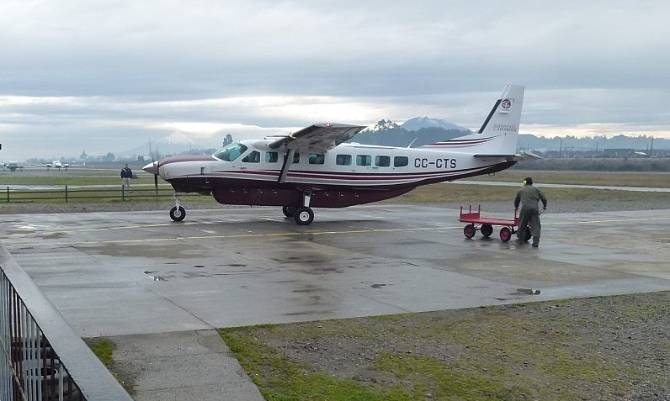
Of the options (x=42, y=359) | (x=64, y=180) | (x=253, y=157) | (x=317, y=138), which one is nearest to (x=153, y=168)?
(x=253, y=157)

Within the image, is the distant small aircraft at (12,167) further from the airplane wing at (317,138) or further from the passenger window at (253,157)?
the airplane wing at (317,138)

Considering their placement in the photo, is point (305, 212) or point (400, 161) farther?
point (400, 161)

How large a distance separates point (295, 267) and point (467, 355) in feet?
21.3

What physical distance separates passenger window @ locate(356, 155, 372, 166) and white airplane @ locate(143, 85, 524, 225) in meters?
0.04

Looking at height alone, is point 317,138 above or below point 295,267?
above

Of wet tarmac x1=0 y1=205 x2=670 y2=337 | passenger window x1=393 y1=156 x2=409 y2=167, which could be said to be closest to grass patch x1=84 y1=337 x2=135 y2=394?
wet tarmac x1=0 y1=205 x2=670 y2=337

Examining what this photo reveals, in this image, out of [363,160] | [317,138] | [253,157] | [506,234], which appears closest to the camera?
[506,234]

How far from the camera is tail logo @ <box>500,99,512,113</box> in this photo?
1026 inches

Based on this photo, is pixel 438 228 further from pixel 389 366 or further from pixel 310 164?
pixel 389 366

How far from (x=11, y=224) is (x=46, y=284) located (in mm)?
11966

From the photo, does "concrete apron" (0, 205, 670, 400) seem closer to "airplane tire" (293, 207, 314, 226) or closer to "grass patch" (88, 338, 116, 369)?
"grass patch" (88, 338, 116, 369)

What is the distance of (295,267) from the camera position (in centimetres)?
1372

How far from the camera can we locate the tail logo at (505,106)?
85.5ft

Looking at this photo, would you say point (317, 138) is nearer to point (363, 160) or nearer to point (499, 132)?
point (363, 160)
